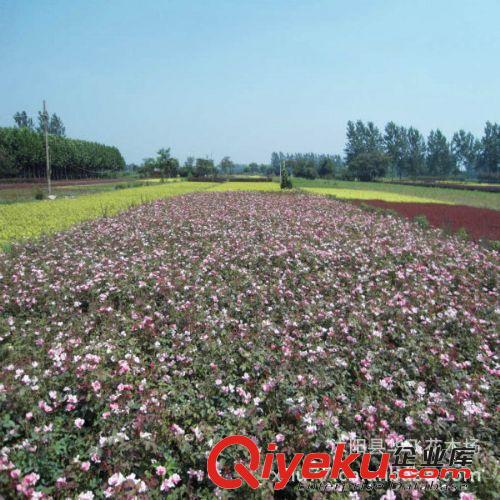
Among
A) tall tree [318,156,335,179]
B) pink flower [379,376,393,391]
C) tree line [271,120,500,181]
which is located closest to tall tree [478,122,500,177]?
tree line [271,120,500,181]

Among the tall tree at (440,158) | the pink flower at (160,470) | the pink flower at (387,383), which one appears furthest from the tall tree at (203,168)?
the pink flower at (160,470)

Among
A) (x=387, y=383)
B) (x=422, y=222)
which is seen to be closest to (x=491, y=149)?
(x=422, y=222)

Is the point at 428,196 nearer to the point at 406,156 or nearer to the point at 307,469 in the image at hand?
the point at 307,469

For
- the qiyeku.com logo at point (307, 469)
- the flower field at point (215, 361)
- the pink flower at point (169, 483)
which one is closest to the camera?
the pink flower at point (169, 483)

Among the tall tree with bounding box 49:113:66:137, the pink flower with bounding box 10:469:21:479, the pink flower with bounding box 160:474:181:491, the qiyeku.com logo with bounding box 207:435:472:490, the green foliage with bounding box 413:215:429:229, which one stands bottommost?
the qiyeku.com logo with bounding box 207:435:472:490

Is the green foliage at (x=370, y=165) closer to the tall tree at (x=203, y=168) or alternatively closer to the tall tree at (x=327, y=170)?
the tall tree at (x=327, y=170)

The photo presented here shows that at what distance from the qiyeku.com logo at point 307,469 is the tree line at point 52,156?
50.3 m

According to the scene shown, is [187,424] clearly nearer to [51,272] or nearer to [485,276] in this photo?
[51,272]

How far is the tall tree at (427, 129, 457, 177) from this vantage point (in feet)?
281

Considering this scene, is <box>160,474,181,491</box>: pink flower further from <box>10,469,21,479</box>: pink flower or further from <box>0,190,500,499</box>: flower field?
<box>10,469,21,479</box>: pink flower

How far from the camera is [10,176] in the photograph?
176 feet

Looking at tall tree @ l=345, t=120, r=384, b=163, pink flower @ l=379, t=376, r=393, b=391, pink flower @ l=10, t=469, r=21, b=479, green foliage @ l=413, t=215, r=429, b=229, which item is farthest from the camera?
tall tree @ l=345, t=120, r=384, b=163

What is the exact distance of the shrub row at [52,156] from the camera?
52.1 meters

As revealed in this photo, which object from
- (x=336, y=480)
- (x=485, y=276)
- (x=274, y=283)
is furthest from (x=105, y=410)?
(x=485, y=276)
